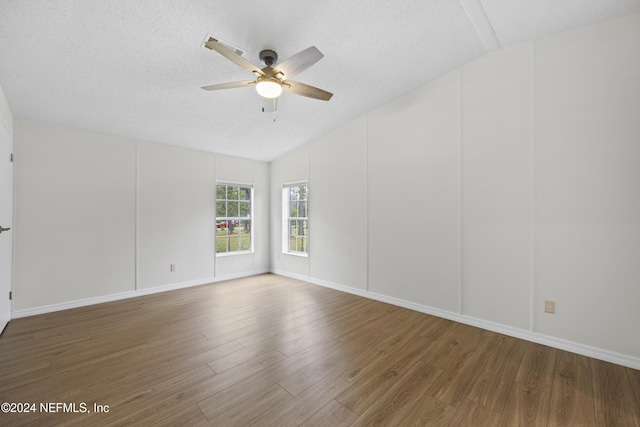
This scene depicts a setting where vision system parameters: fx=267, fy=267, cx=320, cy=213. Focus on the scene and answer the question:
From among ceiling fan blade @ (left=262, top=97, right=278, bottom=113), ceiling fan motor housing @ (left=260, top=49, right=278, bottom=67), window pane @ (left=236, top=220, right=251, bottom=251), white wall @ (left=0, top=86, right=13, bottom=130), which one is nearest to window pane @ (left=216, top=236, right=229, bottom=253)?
window pane @ (left=236, top=220, right=251, bottom=251)

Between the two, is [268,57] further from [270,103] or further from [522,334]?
[522,334]

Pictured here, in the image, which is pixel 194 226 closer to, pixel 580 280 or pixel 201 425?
pixel 201 425

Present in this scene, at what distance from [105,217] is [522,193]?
5242mm

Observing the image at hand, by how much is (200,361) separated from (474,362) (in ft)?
7.70

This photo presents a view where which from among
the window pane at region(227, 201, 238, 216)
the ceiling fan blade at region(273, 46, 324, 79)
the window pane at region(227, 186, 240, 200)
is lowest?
→ the window pane at region(227, 201, 238, 216)

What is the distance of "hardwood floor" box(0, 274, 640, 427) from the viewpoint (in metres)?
1.69

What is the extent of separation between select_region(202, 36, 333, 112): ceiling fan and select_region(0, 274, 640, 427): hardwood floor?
2360mm

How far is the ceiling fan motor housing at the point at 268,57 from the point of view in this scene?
253cm

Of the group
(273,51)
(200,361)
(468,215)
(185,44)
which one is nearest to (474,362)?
(468,215)

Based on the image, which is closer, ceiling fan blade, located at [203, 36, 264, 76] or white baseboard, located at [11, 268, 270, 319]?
ceiling fan blade, located at [203, 36, 264, 76]

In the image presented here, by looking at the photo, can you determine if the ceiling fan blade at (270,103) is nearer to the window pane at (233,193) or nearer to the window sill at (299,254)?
the window pane at (233,193)

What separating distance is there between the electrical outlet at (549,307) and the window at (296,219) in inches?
138

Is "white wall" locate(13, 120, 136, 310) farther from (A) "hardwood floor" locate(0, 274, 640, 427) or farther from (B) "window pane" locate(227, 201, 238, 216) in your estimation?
(B) "window pane" locate(227, 201, 238, 216)

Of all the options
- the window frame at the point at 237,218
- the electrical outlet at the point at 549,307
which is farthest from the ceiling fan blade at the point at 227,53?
the electrical outlet at the point at 549,307
